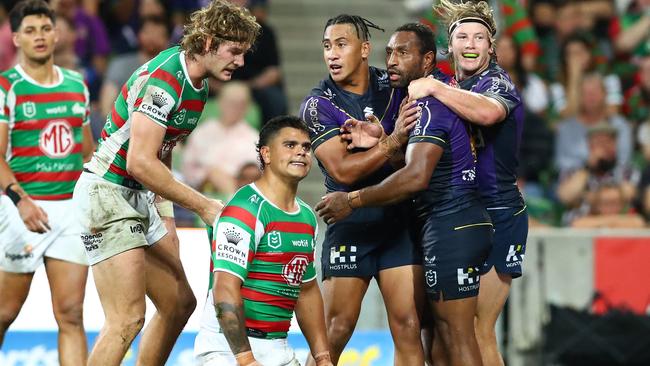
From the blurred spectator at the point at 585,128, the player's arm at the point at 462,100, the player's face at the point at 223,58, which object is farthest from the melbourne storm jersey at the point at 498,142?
the blurred spectator at the point at 585,128

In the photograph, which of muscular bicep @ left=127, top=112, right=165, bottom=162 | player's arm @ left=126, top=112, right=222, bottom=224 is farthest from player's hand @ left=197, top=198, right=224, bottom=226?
muscular bicep @ left=127, top=112, right=165, bottom=162

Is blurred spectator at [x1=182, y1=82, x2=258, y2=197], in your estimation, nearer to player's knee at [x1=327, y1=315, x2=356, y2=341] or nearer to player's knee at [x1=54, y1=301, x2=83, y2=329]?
player's knee at [x1=54, y1=301, x2=83, y2=329]

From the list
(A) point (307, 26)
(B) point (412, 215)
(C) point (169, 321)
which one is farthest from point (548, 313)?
(A) point (307, 26)

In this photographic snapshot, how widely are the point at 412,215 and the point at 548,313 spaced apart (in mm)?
3692

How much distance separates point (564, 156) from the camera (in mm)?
12602

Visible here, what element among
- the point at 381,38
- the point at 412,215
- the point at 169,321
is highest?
the point at 381,38

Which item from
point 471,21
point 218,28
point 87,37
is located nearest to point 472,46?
point 471,21

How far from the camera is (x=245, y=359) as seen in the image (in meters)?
5.97

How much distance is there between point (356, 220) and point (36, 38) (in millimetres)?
2685

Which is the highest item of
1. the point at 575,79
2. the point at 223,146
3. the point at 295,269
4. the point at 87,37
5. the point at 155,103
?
the point at 87,37

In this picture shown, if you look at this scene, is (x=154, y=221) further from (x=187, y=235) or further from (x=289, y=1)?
(x=289, y=1)

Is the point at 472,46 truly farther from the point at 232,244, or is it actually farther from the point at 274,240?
the point at 232,244

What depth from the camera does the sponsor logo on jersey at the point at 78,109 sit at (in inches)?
324

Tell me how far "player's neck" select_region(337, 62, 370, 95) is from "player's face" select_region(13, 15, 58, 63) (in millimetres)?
2285
